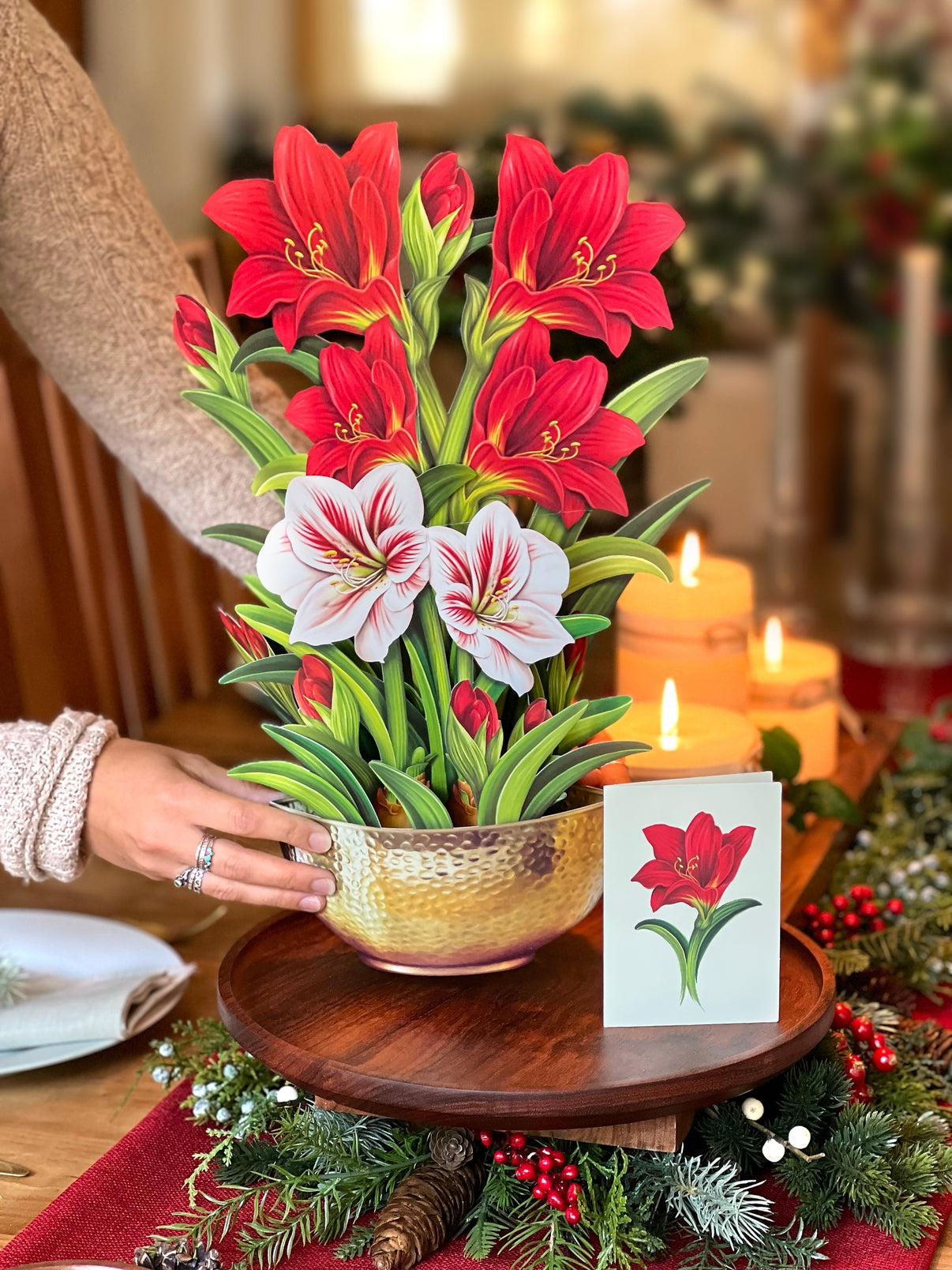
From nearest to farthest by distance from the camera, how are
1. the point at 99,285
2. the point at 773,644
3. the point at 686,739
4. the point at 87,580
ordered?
the point at 686,739 < the point at 99,285 < the point at 773,644 < the point at 87,580

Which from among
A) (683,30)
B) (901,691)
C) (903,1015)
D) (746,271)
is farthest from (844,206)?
(903,1015)

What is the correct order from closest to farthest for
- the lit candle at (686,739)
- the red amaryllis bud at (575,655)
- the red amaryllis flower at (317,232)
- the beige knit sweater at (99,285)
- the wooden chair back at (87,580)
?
the red amaryllis flower at (317,232), the red amaryllis bud at (575,655), the lit candle at (686,739), the beige knit sweater at (99,285), the wooden chair back at (87,580)

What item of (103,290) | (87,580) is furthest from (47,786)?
(87,580)

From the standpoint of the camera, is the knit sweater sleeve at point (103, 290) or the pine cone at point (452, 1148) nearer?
the pine cone at point (452, 1148)

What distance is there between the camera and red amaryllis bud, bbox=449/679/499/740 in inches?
23.0

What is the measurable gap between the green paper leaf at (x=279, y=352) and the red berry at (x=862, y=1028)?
0.40m

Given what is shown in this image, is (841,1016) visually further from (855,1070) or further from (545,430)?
(545,430)

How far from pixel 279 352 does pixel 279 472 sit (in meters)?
0.05

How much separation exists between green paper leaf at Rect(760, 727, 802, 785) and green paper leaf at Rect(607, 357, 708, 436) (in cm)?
38

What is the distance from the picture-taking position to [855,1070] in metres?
0.64

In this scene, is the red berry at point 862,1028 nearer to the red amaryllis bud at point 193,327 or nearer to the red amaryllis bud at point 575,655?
the red amaryllis bud at point 575,655

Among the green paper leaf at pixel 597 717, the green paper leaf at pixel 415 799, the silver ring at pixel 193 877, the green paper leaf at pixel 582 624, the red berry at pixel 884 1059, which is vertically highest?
the green paper leaf at pixel 582 624

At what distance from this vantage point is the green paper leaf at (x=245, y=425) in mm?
565

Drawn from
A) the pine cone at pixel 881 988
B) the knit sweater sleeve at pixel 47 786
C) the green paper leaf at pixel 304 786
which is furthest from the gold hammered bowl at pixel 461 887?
the pine cone at pixel 881 988
